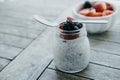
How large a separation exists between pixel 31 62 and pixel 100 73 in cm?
26

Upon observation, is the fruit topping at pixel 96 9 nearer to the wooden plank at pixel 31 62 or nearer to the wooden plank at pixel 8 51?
the wooden plank at pixel 31 62

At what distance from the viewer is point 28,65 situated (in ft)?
2.80

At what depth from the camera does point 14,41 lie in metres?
1.02

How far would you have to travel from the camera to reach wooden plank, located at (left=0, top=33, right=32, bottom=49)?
0.99 meters

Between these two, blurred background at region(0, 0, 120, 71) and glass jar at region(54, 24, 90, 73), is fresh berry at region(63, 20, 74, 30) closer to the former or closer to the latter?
glass jar at region(54, 24, 90, 73)

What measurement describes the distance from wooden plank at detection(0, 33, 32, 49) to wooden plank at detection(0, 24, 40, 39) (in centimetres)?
3

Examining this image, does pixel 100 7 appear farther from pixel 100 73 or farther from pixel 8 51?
pixel 8 51

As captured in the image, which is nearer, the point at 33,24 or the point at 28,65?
the point at 28,65

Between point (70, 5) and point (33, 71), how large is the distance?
0.60 metres

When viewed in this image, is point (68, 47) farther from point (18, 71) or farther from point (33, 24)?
point (33, 24)

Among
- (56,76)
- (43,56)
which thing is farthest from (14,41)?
(56,76)

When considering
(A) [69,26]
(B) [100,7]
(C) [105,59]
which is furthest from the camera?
(B) [100,7]

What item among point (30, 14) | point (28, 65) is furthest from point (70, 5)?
point (28, 65)

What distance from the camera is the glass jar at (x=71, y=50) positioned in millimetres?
746
